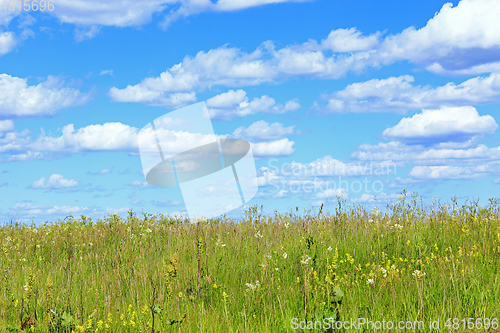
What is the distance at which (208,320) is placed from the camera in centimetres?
388

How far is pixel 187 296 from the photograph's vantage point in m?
4.62

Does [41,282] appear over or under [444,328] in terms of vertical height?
over

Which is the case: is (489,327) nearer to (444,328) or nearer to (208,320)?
(444,328)

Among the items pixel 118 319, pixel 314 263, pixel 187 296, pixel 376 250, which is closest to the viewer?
pixel 118 319

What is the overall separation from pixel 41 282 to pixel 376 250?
5.14 metres

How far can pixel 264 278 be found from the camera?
4.73 m

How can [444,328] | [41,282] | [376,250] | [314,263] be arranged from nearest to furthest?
[444,328] → [314,263] → [41,282] → [376,250]

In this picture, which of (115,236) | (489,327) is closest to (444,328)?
(489,327)

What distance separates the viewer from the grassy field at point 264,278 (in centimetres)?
386

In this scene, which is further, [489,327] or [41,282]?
[41,282]

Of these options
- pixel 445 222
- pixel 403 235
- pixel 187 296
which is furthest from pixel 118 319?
pixel 445 222

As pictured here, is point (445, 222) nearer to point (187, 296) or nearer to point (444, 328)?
point (444, 328)

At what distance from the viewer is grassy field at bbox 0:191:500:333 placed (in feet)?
12.6

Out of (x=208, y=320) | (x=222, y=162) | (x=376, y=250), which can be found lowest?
(x=208, y=320)
